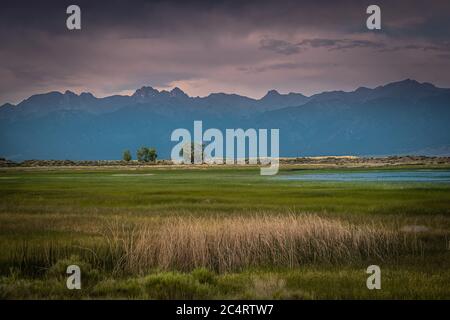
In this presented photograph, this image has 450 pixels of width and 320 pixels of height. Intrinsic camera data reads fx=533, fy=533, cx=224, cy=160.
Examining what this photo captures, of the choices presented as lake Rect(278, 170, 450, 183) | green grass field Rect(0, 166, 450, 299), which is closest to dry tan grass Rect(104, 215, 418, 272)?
green grass field Rect(0, 166, 450, 299)

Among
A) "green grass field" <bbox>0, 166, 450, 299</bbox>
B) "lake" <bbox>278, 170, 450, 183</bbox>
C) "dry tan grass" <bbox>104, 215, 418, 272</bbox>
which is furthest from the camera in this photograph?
"lake" <bbox>278, 170, 450, 183</bbox>

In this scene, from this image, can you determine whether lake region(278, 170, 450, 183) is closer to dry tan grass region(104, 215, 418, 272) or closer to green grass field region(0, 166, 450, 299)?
green grass field region(0, 166, 450, 299)

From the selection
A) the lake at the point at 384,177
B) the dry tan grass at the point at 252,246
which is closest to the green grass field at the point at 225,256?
the dry tan grass at the point at 252,246

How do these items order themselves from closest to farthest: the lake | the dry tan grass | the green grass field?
1. the green grass field
2. the dry tan grass
3. the lake

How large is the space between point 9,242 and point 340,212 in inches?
936

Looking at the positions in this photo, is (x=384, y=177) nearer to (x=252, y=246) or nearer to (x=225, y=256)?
(x=252, y=246)

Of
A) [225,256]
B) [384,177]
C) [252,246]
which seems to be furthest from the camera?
[384,177]

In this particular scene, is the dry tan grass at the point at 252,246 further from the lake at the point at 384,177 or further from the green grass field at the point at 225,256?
the lake at the point at 384,177

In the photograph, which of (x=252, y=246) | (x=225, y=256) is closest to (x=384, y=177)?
(x=252, y=246)

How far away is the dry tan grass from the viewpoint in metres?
22.0

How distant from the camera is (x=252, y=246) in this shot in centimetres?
2380

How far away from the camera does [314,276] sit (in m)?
19.6

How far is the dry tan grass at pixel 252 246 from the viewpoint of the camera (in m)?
22.0

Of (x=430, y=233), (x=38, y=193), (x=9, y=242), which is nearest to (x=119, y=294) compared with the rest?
(x=9, y=242)
